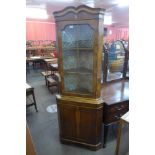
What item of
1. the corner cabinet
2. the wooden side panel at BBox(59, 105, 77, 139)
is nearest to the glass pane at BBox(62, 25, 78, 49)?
the corner cabinet

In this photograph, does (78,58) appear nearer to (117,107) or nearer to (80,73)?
(80,73)

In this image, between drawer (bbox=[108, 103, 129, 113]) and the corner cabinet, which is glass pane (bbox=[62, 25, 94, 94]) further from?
drawer (bbox=[108, 103, 129, 113])

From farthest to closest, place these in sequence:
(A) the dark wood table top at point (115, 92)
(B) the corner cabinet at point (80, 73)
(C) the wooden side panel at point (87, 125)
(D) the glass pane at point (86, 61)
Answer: (A) the dark wood table top at point (115, 92)
(C) the wooden side panel at point (87, 125)
(D) the glass pane at point (86, 61)
(B) the corner cabinet at point (80, 73)

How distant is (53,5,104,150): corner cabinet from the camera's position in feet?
5.76

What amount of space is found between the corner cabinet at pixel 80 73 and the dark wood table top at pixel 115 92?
0.76 ft

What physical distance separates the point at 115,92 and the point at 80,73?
713 mm

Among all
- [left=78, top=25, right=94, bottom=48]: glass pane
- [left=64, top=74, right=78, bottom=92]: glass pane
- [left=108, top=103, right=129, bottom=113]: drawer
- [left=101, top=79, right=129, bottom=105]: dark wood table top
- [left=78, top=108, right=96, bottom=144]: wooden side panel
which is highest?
[left=78, top=25, right=94, bottom=48]: glass pane

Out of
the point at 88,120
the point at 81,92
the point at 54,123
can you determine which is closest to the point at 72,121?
the point at 88,120

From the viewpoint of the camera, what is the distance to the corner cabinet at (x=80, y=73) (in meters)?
1.76

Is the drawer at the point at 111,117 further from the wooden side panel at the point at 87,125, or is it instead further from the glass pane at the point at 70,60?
the glass pane at the point at 70,60

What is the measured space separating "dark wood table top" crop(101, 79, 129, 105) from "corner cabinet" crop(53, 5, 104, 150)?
23cm

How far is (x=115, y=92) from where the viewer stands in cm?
241

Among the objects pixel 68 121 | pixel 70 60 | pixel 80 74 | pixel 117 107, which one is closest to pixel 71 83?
pixel 80 74

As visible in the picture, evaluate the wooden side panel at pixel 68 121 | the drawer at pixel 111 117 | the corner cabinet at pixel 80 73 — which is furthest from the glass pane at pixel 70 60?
the drawer at pixel 111 117
